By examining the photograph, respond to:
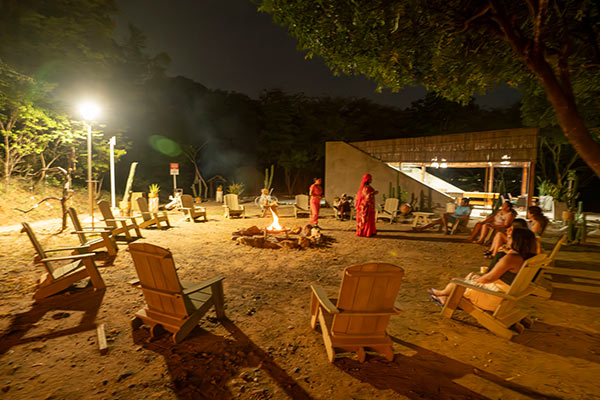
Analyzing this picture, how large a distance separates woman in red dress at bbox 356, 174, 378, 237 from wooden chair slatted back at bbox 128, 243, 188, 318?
6.19 metres

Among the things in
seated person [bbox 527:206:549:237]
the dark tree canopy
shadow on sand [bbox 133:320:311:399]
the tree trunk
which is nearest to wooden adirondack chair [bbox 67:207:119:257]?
shadow on sand [bbox 133:320:311:399]

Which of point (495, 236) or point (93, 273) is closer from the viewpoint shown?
point (93, 273)

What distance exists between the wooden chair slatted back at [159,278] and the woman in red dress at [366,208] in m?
6.19

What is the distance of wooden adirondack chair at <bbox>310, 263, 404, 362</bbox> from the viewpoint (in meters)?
2.50

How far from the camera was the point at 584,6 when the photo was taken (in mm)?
3932

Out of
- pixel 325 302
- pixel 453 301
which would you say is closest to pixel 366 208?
pixel 453 301

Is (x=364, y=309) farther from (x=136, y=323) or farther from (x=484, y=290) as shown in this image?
(x=136, y=323)

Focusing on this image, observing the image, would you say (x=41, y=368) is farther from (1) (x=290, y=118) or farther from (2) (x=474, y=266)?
(1) (x=290, y=118)

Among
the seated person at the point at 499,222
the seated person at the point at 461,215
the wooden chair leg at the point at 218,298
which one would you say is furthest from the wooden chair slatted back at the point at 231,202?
the wooden chair leg at the point at 218,298

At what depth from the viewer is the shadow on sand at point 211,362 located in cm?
235

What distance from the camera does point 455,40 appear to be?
5.29 metres

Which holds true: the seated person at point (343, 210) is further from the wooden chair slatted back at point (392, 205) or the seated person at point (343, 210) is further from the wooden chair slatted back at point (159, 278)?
the wooden chair slatted back at point (159, 278)

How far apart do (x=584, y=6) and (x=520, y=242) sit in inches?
136

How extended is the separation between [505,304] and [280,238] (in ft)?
16.6
